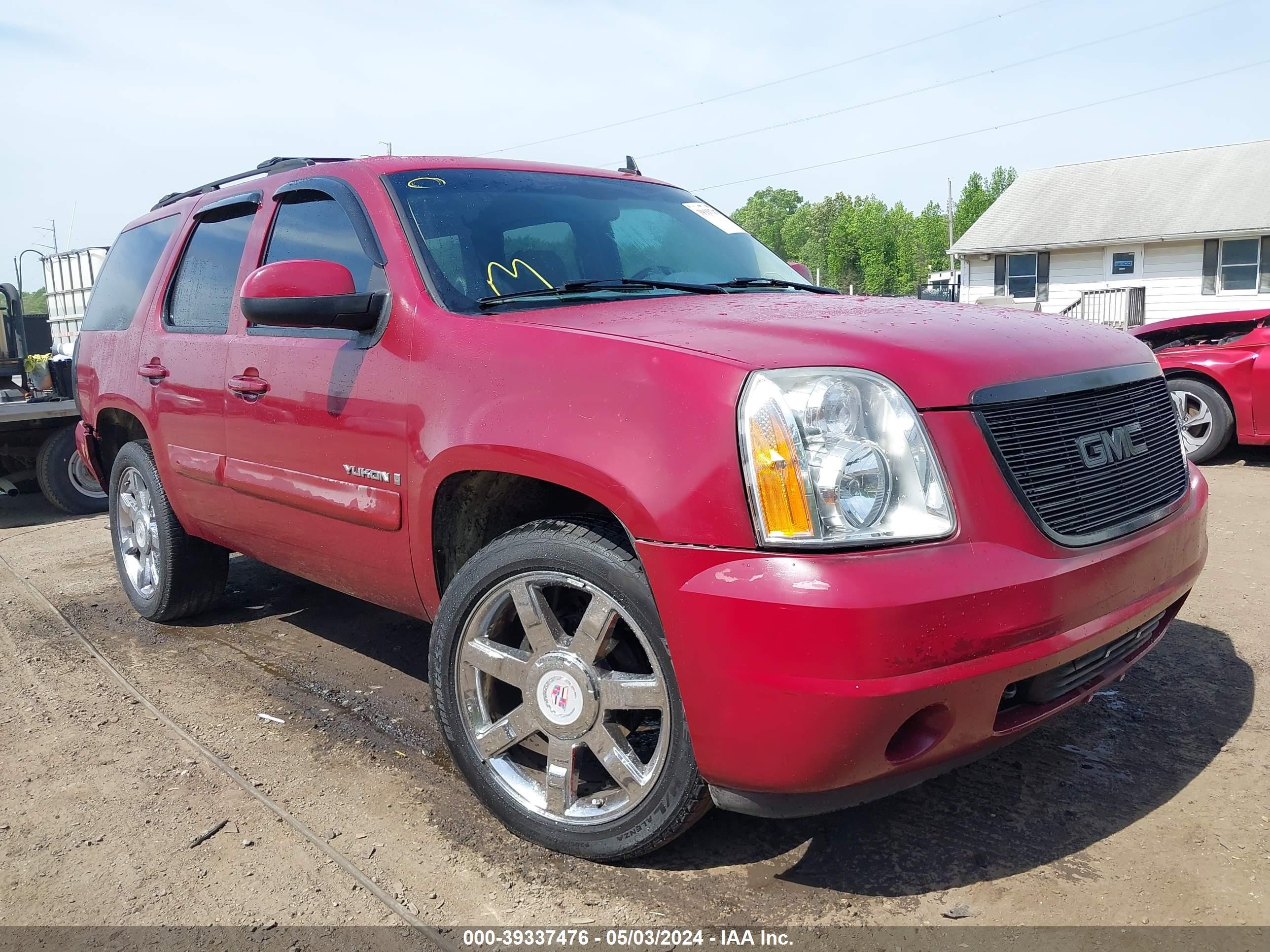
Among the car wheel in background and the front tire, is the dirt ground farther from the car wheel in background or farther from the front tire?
the car wheel in background

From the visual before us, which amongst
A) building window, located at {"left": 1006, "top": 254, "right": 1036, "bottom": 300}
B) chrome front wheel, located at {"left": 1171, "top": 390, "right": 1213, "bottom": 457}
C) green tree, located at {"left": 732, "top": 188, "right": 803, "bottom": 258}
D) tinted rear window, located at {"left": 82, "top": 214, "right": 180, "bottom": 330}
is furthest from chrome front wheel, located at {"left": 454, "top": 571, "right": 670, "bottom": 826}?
green tree, located at {"left": 732, "top": 188, "right": 803, "bottom": 258}

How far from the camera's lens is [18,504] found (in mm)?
9172

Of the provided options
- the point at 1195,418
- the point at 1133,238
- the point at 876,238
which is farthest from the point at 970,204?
the point at 1195,418

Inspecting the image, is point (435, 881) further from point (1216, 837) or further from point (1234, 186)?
point (1234, 186)

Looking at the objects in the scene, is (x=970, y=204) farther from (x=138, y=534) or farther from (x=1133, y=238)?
(x=138, y=534)

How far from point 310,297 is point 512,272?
602mm

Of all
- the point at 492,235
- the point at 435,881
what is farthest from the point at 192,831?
the point at 492,235

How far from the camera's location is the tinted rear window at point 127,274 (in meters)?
4.61

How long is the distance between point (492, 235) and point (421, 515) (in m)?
0.96

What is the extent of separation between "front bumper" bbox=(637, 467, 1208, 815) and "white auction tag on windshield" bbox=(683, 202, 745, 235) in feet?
7.13

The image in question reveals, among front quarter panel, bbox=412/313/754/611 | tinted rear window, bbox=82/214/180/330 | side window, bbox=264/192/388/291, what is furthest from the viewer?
tinted rear window, bbox=82/214/180/330

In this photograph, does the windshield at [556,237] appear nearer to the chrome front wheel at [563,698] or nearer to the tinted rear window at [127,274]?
the chrome front wheel at [563,698]

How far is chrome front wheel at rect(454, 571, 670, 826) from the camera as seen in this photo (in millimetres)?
2383

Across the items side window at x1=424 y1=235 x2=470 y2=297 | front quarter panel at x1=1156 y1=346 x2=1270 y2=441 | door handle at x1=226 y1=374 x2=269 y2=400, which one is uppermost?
side window at x1=424 y1=235 x2=470 y2=297
